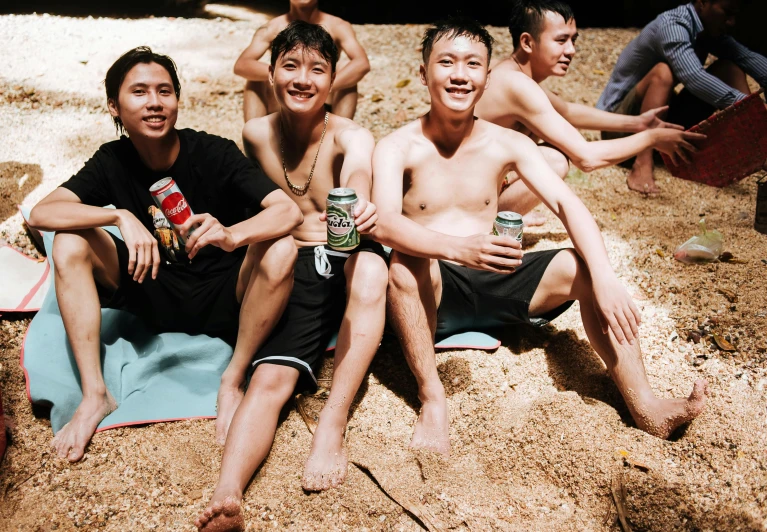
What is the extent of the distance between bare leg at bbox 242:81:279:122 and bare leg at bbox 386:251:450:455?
2.40m

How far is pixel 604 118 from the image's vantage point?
3.90 meters

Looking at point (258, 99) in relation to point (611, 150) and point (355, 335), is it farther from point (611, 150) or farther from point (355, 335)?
point (355, 335)

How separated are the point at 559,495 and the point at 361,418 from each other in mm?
857

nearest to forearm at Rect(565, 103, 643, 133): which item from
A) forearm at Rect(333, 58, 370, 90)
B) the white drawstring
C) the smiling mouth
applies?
forearm at Rect(333, 58, 370, 90)

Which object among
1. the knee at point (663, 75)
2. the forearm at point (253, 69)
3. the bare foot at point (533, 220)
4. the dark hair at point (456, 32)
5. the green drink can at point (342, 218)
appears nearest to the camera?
the green drink can at point (342, 218)

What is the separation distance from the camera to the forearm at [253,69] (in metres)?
4.42

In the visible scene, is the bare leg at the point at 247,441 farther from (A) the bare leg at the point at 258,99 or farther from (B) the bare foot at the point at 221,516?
(A) the bare leg at the point at 258,99

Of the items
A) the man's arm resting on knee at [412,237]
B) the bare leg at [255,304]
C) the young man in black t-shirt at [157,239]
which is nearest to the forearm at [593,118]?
the man's arm resting on knee at [412,237]

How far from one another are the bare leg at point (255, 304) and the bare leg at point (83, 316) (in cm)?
49

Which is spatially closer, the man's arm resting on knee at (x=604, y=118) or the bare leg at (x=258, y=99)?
the man's arm resting on knee at (x=604, y=118)

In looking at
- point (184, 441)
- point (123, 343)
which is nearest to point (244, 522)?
point (184, 441)

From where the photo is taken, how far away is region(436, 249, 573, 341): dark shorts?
283 cm

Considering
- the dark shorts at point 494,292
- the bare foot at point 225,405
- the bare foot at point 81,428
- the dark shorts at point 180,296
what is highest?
the dark shorts at point 494,292

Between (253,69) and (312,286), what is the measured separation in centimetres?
225
